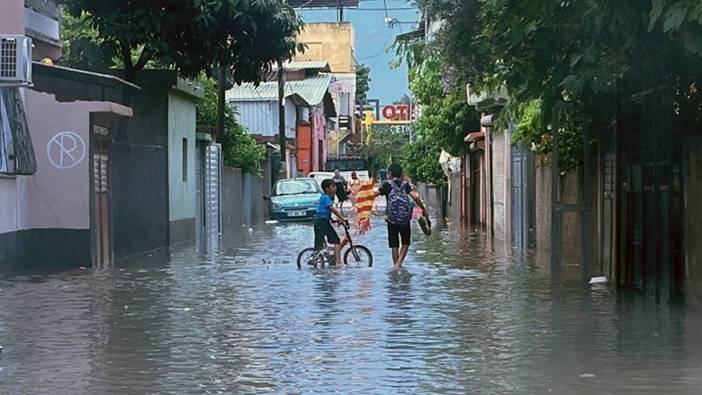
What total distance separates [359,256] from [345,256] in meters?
0.24

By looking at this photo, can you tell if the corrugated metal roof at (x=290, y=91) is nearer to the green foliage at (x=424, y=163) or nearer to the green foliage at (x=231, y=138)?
the green foliage at (x=424, y=163)

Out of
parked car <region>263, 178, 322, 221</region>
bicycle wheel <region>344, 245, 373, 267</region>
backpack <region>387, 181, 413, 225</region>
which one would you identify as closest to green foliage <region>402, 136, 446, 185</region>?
parked car <region>263, 178, 322, 221</region>

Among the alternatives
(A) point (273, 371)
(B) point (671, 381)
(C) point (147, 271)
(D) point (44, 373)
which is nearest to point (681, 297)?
(B) point (671, 381)

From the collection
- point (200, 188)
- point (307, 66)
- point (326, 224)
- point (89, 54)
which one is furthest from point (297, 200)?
point (307, 66)

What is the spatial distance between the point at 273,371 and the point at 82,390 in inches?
62.0

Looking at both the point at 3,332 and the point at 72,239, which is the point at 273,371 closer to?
the point at 3,332

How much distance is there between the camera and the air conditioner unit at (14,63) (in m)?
16.8

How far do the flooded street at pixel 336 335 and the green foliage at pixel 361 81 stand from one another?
91534 millimetres

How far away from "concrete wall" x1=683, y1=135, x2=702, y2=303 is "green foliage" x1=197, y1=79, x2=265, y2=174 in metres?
24.8

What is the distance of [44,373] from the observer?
9852 millimetres

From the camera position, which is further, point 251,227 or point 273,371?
point 251,227

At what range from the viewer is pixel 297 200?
42.9m

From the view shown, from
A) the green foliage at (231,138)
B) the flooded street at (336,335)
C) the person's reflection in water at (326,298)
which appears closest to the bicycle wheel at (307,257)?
the person's reflection in water at (326,298)

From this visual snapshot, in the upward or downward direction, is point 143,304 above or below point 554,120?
below
